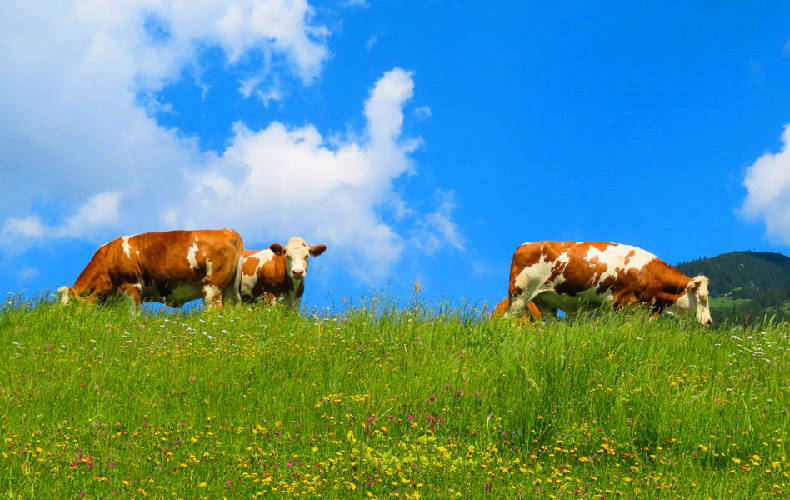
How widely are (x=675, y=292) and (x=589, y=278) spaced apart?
265 centimetres

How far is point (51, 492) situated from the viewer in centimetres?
564

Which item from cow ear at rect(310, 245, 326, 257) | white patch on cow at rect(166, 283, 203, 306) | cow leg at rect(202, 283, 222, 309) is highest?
cow ear at rect(310, 245, 326, 257)

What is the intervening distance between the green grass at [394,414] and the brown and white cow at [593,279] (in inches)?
193

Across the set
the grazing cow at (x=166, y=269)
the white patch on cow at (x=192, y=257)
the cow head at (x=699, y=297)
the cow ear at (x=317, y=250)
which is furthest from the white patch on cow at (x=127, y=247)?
the cow head at (x=699, y=297)

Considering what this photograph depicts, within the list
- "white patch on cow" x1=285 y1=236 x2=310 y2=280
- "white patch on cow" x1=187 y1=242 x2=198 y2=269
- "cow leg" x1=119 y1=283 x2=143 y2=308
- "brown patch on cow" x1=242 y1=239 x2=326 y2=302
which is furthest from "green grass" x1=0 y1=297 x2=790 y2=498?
"brown patch on cow" x1=242 y1=239 x2=326 y2=302

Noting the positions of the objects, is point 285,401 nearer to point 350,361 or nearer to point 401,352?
point 350,361

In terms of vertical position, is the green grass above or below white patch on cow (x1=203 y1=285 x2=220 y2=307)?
below

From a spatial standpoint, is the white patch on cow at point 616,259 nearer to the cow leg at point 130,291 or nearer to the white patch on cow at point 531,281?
the white patch on cow at point 531,281

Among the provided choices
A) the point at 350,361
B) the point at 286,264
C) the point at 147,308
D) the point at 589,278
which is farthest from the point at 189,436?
the point at 589,278

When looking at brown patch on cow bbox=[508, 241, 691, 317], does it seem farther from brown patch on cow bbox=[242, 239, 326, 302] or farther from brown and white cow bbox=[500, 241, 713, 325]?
brown patch on cow bbox=[242, 239, 326, 302]

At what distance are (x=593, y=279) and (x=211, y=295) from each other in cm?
945

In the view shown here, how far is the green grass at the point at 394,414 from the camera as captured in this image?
19.8 feet

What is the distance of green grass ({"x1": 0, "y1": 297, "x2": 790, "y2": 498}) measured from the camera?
237 inches

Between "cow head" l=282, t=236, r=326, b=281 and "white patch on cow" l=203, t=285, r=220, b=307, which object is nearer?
"white patch on cow" l=203, t=285, r=220, b=307
